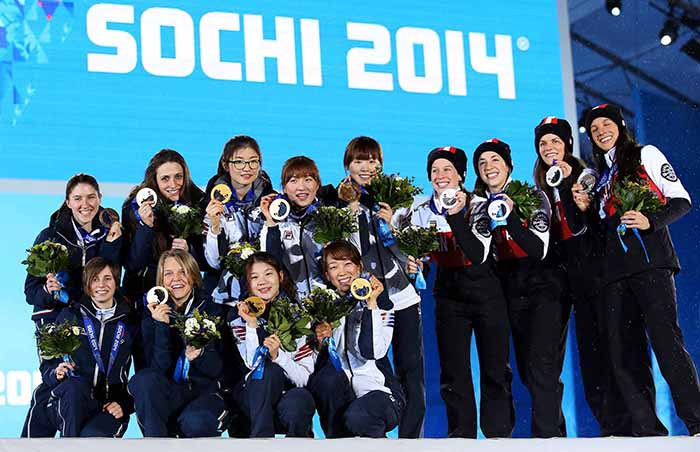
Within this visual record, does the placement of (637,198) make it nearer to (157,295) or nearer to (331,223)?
(331,223)

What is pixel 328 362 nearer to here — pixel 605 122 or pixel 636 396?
pixel 636 396

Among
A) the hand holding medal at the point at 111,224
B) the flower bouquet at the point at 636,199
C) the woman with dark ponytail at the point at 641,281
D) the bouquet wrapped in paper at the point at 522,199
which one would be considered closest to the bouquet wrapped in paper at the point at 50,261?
A: the hand holding medal at the point at 111,224

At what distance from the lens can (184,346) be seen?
5438mm

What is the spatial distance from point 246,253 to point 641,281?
192 cm

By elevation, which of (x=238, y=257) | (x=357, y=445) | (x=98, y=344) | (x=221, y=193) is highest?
(x=221, y=193)

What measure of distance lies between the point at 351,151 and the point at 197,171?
1610mm

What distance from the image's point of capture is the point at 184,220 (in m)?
5.61

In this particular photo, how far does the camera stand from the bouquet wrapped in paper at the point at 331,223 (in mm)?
5621

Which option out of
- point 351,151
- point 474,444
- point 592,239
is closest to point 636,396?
point 592,239

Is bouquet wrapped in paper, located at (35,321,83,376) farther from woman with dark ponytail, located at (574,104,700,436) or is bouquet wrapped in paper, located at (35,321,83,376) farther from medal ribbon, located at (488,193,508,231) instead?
woman with dark ponytail, located at (574,104,700,436)

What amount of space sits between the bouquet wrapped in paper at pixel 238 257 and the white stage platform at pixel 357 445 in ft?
4.10

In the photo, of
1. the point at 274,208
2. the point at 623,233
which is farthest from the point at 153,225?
Answer: the point at 623,233

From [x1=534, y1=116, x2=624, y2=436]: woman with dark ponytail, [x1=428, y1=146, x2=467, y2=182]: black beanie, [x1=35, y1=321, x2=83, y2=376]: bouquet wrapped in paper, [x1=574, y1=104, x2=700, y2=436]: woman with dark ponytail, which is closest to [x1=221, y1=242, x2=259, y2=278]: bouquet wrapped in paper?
[x1=35, y1=321, x2=83, y2=376]: bouquet wrapped in paper

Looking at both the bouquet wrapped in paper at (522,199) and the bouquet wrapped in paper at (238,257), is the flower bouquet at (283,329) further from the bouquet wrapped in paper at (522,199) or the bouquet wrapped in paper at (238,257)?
the bouquet wrapped in paper at (522,199)
